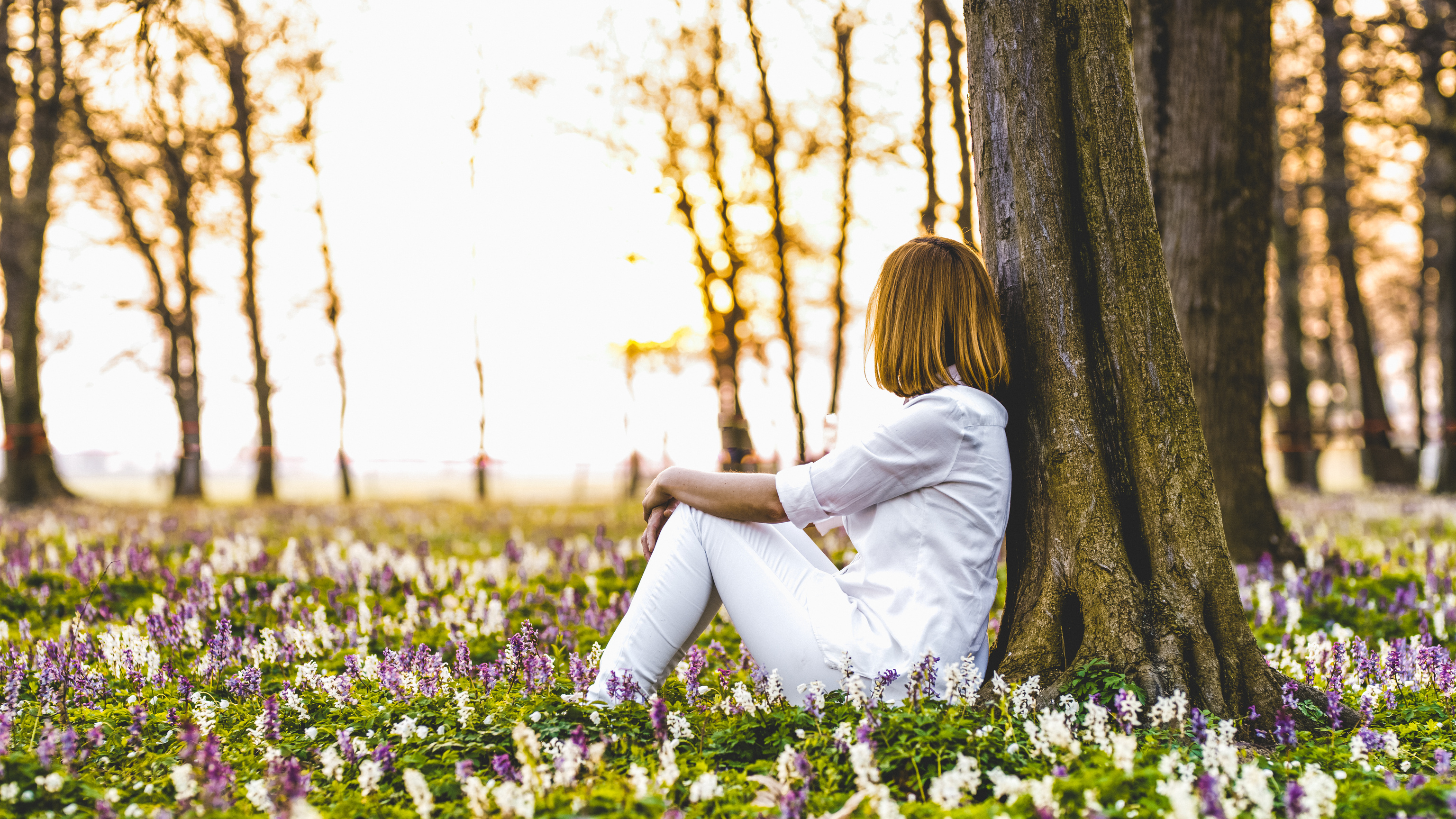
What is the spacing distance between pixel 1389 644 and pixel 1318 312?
2895 cm

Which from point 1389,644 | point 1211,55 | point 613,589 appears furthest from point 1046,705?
point 1211,55

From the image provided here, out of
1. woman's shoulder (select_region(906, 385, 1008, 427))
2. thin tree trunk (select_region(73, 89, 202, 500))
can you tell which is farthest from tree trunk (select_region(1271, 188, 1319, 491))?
thin tree trunk (select_region(73, 89, 202, 500))

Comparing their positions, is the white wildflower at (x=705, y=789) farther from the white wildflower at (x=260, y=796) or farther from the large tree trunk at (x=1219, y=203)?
the large tree trunk at (x=1219, y=203)

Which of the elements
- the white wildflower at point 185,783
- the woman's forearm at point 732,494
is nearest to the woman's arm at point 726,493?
the woman's forearm at point 732,494

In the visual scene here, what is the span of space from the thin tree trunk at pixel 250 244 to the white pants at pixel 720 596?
56.3 feet

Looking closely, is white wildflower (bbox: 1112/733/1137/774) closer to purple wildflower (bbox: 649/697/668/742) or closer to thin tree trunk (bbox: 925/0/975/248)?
purple wildflower (bbox: 649/697/668/742)

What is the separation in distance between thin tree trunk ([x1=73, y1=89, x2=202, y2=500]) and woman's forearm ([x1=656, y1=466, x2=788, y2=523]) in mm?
16928

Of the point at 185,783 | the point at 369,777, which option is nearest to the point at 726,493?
the point at 369,777

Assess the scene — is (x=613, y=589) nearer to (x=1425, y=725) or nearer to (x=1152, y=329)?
(x=1152, y=329)

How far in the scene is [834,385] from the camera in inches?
746

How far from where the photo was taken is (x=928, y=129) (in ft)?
44.6

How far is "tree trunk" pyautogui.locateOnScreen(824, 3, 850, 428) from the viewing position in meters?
14.9

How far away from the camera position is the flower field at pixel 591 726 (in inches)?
87.4

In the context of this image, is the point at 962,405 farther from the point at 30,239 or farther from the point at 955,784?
the point at 30,239
